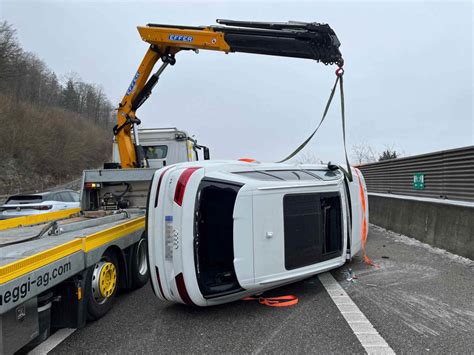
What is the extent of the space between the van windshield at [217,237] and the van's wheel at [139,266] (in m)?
1.15

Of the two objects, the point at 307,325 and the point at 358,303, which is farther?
the point at 358,303

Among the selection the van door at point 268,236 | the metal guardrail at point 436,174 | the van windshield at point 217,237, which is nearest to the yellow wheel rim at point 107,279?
the van windshield at point 217,237

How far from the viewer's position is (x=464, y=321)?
374 cm

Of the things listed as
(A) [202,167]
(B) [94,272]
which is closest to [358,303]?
(A) [202,167]

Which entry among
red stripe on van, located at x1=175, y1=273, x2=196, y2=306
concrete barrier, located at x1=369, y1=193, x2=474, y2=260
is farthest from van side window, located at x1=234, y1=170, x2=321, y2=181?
concrete barrier, located at x1=369, y1=193, x2=474, y2=260

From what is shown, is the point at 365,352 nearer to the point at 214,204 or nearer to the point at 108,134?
the point at 214,204

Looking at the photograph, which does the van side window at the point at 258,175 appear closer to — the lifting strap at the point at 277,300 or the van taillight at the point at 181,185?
the van taillight at the point at 181,185

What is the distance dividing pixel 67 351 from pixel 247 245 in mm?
1942

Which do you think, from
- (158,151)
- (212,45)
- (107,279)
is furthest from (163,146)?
(107,279)

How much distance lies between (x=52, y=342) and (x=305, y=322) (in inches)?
97.5

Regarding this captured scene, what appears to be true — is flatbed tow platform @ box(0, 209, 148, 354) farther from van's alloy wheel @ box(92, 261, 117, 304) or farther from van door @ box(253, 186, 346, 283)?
van door @ box(253, 186, 346, 283)

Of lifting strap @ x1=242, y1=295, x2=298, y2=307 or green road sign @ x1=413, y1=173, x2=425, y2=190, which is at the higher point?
green road sign @ x1=413, y1=173, x2=425, y2=190

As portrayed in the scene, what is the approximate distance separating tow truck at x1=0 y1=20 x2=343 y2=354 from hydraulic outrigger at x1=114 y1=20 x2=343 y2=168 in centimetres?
2

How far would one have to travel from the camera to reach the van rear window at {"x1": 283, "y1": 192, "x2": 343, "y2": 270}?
437 centimetres
